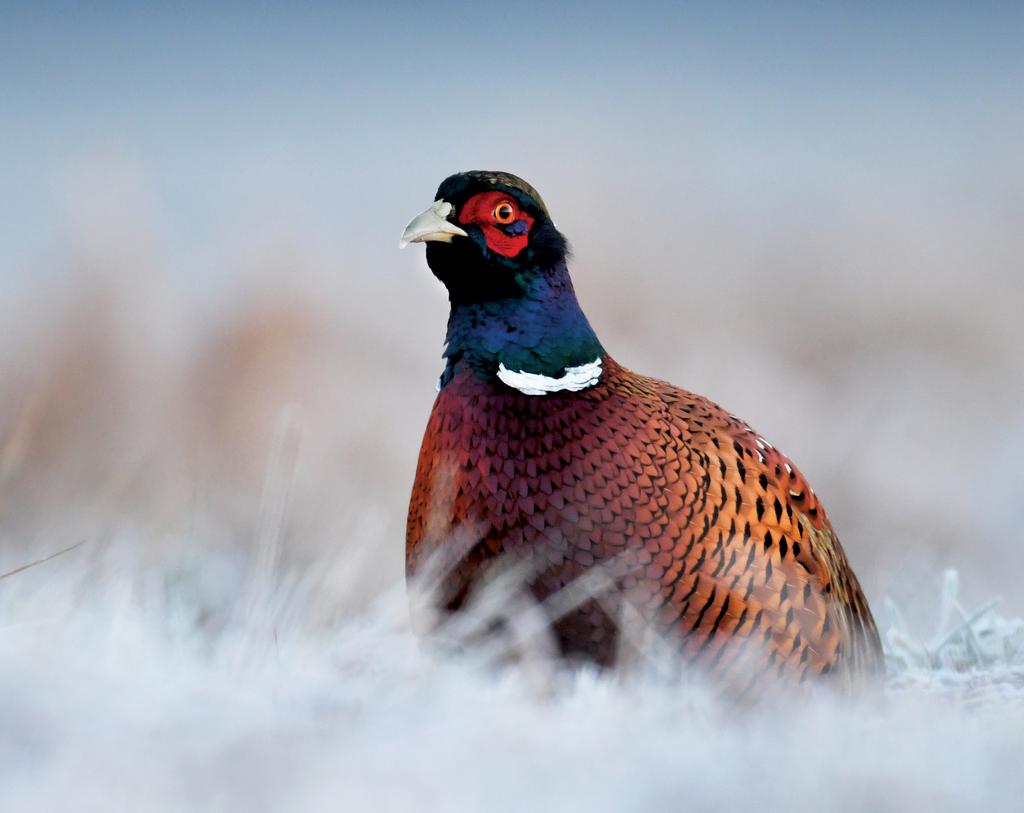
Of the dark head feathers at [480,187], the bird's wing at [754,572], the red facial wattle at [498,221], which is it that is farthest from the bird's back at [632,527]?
the dark head feathers at [480,187]

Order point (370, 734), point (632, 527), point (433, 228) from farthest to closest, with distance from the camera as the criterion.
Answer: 1. point (433, 228)
2. point (632, 527)
3. point (370, 734)

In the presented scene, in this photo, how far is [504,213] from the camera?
2.87 metres

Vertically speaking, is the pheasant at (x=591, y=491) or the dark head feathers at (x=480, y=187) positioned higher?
the dark head feathers at (x=480, y=187)

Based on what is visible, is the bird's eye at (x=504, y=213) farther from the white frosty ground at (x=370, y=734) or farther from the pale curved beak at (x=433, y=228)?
the white frosty ground at (x=370, y=734)

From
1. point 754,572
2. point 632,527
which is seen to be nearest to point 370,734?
point 632,527

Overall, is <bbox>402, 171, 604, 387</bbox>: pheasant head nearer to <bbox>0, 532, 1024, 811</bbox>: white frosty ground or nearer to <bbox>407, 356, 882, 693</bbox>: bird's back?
<bbox>407, 356, 882, 693</bbox>: bird's back

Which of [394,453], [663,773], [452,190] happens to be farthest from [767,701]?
[394,453]

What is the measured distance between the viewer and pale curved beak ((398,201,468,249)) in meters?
2.81

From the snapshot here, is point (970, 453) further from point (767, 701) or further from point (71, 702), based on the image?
point (71, 702)

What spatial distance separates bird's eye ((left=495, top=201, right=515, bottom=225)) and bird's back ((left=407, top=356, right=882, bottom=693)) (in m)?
0.38

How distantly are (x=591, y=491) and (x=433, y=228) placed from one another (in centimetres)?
73

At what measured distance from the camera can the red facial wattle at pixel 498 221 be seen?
286cm

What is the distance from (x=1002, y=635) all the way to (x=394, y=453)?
4.12 meters

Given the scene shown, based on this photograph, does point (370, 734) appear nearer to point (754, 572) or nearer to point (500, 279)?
point (754, 572)
